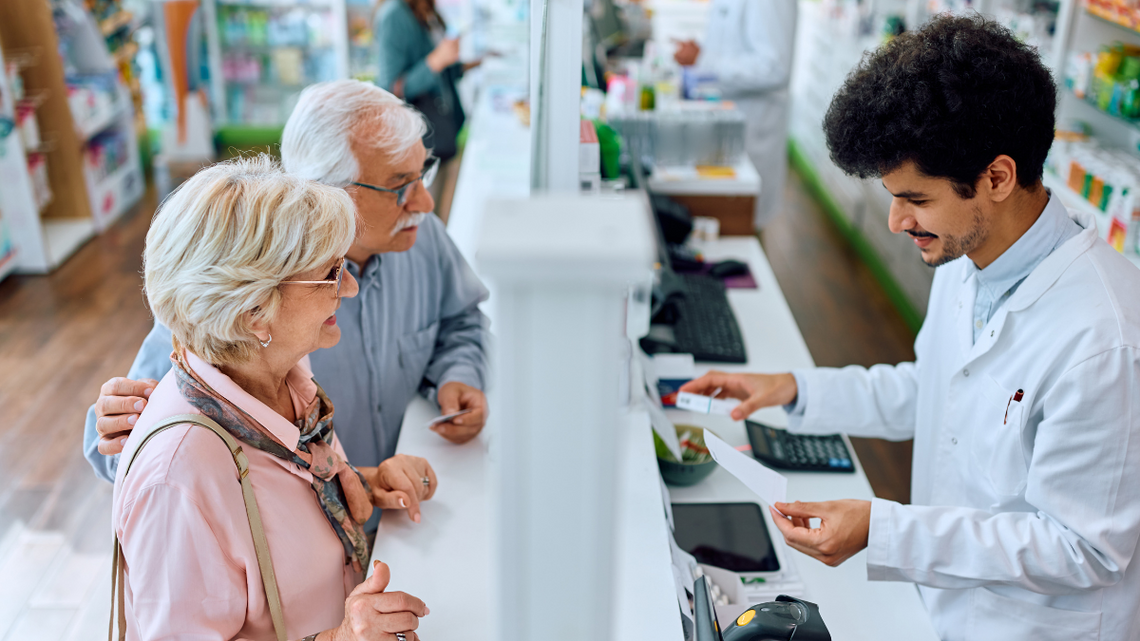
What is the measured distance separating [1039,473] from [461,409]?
3.81 feet

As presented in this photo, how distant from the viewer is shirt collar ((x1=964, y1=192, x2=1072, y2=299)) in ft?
4.66

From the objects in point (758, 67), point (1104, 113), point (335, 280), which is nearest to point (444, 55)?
point (758, 67)

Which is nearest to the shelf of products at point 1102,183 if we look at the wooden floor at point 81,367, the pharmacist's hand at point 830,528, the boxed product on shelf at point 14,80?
the wooden floor at point 81,367

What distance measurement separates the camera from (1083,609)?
1.39m

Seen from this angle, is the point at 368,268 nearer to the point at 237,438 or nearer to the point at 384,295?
the point at 384,295

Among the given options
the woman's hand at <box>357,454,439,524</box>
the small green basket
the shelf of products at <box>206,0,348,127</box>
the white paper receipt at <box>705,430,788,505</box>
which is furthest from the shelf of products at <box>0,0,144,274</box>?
the white paper receipt at <box>705,430,788,505</box>

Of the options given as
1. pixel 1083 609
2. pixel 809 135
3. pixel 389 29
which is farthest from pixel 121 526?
pixel 809 135

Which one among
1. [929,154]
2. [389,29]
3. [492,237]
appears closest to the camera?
[492,237]

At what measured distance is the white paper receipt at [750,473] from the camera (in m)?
1.35

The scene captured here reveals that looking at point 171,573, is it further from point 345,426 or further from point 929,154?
point 929,154

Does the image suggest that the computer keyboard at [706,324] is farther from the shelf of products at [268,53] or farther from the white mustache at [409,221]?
the shelf of products at [268,53]

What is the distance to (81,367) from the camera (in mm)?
3980

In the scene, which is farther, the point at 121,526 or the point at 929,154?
the point at 929,154

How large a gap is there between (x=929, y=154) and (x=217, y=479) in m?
1.14
